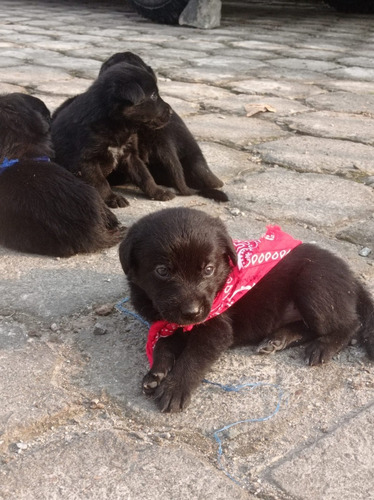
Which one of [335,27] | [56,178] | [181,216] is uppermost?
[181,216]

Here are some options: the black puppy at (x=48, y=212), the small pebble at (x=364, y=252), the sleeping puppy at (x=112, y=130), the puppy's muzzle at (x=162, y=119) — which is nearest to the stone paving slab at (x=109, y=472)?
the black puppy at (x=48, y=212)

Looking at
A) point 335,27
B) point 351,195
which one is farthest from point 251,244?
point 335,27

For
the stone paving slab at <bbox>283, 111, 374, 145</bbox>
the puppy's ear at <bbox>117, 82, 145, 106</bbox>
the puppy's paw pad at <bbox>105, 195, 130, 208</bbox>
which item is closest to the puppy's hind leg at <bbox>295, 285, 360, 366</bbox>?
the puppy's paw pad at <bbox>105, 195, 130, 208</bbox>

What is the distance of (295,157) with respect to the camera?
4.64 metres

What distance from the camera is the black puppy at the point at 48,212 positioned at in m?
3.28

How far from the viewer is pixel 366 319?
2637mm

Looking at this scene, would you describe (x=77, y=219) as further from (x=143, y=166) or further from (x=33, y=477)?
(x=33, y=477)

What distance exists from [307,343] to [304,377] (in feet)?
0.79

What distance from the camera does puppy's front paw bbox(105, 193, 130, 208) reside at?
3914mm

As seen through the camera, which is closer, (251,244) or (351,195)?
(251,244)

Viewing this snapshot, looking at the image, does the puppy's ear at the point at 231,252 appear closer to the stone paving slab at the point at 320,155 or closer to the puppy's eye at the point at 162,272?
the puppy's eye at the point at 162,272

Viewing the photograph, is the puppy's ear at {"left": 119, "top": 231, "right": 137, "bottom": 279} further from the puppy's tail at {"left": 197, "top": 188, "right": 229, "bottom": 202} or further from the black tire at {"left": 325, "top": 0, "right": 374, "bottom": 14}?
the black tire at {"left": 325, "top": 0, "right": 374, "bottom": 14}

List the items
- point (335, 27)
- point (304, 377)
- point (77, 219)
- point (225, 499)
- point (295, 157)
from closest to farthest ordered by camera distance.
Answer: point (225, 499), point (304, 377), point (77, 219), point (295, 157), point (335, 27)

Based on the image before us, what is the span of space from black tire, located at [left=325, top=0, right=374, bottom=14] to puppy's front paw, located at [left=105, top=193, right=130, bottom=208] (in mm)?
9909
